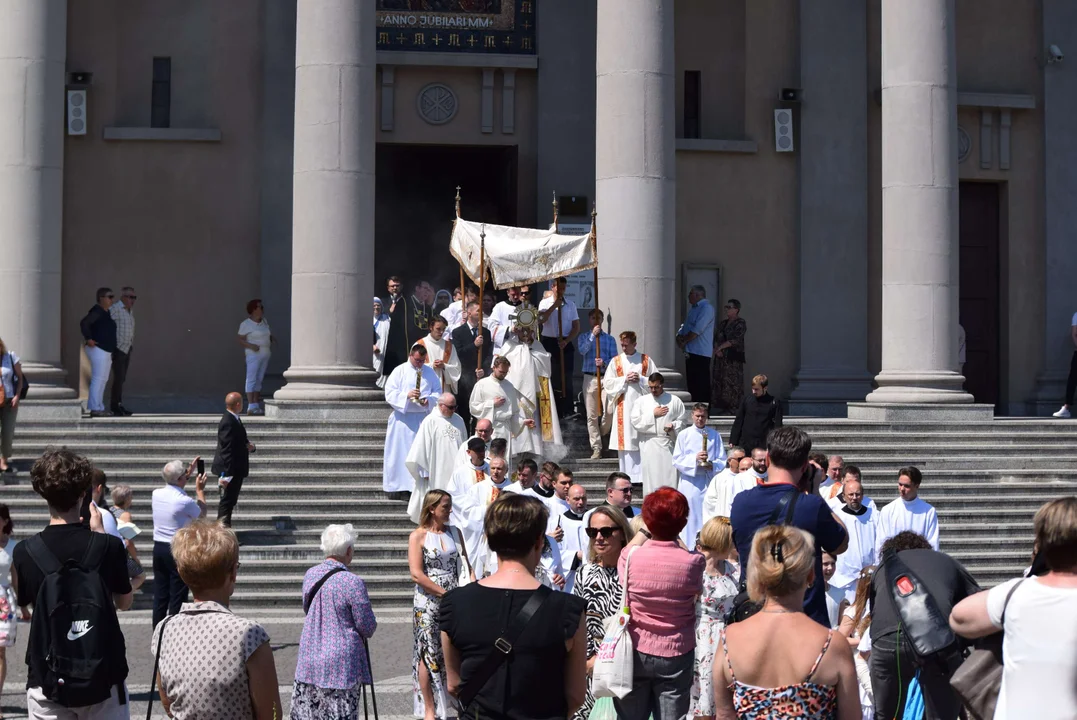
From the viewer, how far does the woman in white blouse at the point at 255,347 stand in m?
22.0

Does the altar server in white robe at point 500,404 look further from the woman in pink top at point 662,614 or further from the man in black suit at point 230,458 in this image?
the woman in pink top at point 662,614

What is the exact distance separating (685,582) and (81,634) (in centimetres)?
294

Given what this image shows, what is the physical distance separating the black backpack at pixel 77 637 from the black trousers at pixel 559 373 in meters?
12.6

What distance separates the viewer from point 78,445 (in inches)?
701

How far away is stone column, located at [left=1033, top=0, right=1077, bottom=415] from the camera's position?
25.5 meters

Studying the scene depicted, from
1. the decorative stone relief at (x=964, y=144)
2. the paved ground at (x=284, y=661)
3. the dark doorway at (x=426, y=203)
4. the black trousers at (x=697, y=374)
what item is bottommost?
the paved ground at (x=284, y=661)

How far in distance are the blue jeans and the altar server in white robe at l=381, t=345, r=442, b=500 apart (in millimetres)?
9414

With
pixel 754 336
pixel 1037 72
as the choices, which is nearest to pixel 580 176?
pixel 754 336

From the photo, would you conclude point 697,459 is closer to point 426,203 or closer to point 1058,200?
point 426,203

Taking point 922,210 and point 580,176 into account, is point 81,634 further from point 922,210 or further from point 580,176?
point 580,176

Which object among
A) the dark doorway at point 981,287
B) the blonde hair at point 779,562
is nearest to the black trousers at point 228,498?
the blonde hair at point 779,562

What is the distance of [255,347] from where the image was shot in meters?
22.2

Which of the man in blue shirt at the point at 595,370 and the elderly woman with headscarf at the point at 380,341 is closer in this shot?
the man in blue shirt at the point at 595,370

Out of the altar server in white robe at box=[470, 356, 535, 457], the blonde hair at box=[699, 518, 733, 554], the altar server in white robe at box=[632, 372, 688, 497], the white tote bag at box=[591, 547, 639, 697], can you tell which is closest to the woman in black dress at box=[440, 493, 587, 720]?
the white tote bag at box=[591, 547, 639, 697]
